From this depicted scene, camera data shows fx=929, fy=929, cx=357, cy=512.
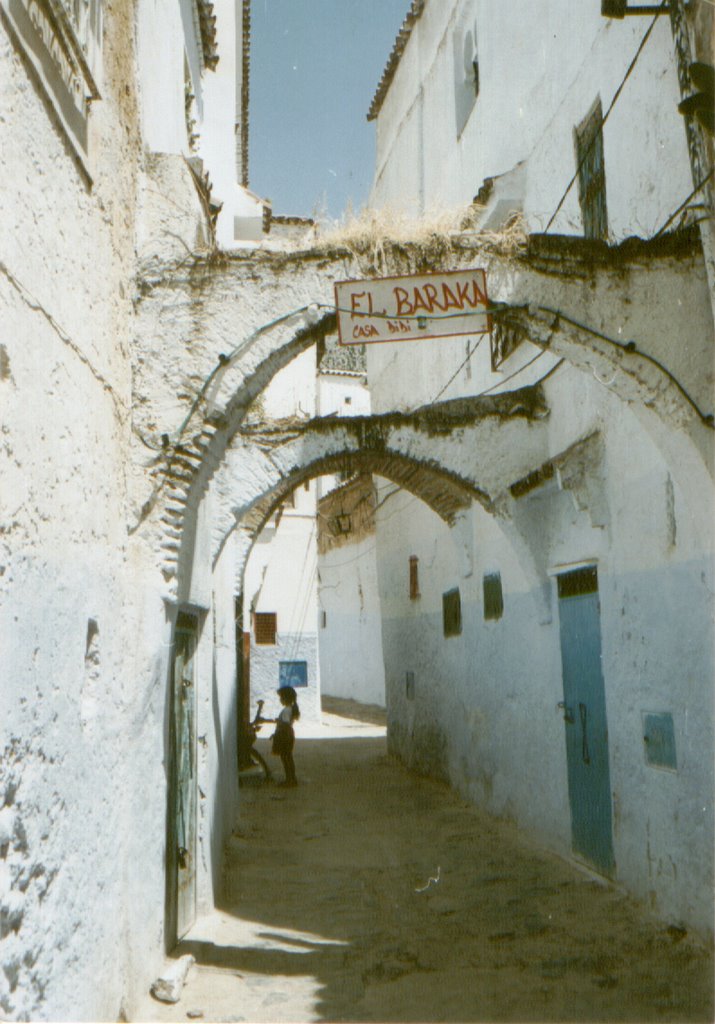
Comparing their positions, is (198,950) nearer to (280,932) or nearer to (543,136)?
(280,932)

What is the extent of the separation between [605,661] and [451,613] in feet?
15.6

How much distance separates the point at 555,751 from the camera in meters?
7.55

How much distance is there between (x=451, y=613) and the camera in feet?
36.5

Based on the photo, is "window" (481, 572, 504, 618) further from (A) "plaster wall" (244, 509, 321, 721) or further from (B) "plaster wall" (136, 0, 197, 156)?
(A) "plaster wall" (244, 509, 321, 721)

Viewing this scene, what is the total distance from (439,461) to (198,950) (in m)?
4.77

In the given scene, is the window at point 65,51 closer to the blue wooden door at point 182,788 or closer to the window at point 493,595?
the blue wooden door at point 182,788

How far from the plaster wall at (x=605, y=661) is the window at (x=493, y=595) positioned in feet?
0.40

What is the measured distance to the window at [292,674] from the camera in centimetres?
1767

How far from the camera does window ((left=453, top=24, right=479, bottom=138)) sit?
416 inches

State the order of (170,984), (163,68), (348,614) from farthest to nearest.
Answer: (348,614), (163,68), (170,984)

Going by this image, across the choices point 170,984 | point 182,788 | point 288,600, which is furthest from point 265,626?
point 170,984

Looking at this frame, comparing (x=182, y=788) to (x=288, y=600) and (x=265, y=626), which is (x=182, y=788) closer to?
(x=265, y=626)

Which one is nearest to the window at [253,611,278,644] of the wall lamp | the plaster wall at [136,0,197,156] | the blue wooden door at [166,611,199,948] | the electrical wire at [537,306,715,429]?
the plaster wall at [136,0,197,156]

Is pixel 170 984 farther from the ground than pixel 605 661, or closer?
closer
